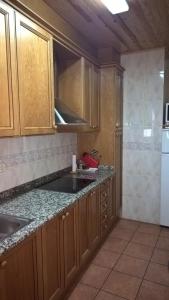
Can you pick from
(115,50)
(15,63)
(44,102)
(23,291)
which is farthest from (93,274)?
(115,50)

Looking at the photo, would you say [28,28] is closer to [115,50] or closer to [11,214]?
[11,214]

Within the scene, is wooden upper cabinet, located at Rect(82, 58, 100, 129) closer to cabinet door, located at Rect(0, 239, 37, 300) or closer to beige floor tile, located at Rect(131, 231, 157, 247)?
beige floor tile, located at Rect(131, 231, 157, 247)

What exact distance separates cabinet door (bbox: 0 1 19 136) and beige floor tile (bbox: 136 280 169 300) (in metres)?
1.76

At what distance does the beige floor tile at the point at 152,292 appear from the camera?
1908 millimetres

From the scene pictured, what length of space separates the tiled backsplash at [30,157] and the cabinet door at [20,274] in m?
0.68

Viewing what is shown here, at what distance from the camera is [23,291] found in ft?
4.33

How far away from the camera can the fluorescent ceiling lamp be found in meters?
1.77

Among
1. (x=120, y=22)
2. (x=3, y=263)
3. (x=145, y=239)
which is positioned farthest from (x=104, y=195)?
(x=120, y=22)

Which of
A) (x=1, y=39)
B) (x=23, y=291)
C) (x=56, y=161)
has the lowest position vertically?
(x=23, y=291)

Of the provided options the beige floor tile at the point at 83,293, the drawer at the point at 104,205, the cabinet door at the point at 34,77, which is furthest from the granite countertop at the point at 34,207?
the beige floor tile at the point at 83,293

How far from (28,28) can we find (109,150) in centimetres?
183

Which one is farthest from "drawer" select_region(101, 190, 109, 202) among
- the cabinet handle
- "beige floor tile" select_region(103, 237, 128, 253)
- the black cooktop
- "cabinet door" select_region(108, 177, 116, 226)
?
the cabinet handle

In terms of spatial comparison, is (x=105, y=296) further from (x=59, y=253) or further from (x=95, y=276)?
(x=59, y=253)

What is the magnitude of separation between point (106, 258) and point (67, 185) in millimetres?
939
